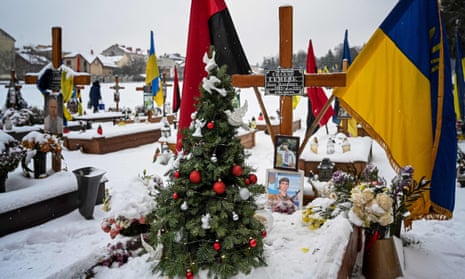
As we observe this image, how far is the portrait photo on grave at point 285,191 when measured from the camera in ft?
13.5

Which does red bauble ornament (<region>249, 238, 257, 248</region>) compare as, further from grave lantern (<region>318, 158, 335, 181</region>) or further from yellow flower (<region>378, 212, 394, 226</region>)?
grave lantern (<region>318, 158, 335, 181</region>)

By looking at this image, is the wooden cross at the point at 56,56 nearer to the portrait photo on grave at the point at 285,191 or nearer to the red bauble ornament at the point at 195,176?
the portrait photo on grave at the point at 285,191

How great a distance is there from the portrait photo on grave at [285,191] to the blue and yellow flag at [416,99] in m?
1.18

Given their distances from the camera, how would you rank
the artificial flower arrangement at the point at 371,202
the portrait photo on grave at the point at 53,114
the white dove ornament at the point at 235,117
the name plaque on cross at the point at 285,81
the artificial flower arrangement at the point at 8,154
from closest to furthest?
1. the white dove ornament at the point at 235,117
2. the artificial flower arrangement at the point at 371,202
3. the name plaque on cross at the point at 285,81
4. the artificial flower arrangement at the point at 8,154
5. the portrait photo on grave at the point at 53,114

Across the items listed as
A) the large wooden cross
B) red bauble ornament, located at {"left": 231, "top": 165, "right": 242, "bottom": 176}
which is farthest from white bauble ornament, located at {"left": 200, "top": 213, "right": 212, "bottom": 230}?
the large wooden cross

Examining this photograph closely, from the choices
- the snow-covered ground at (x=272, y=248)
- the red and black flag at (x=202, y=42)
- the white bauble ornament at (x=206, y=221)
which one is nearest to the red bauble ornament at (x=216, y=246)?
the white bauble ornament at (x=206, y=221)

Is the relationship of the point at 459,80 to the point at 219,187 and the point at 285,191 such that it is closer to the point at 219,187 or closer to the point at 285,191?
the point at 285,191

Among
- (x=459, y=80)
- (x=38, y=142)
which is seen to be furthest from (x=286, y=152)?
(x=459, y=80)

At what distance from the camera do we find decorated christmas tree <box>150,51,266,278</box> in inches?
87.7

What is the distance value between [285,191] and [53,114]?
4.55 metres

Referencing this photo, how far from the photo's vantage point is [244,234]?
2256 mm

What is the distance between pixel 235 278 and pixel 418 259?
97.5 inches

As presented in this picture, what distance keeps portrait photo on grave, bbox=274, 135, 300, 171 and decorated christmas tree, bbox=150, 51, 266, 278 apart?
1.90 m

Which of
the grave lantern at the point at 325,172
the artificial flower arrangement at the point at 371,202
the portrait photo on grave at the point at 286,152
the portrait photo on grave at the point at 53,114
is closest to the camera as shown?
the artificial flower arrangement at the point at 371,202
